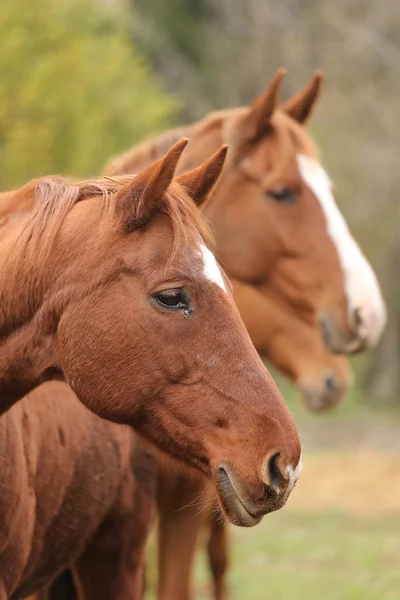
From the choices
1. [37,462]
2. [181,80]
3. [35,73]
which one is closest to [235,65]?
[181,80]

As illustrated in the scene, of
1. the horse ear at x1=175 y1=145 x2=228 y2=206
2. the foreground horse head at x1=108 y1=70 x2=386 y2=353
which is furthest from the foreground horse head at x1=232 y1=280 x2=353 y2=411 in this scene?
the horse ear at x1=175 y1=145 x2=228 y2=206

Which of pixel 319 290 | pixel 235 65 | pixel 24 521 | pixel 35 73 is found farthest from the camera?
pixel 235 65

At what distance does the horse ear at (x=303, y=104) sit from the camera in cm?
563

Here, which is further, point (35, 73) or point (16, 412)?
point (35, 73)

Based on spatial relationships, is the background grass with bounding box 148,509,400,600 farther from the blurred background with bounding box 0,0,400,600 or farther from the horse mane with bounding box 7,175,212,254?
the horse mane with bounding box 7,175,212,254

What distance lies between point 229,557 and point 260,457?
4259 millimetres

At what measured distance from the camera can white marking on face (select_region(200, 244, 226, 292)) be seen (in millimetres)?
2977

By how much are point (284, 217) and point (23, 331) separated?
260 centimetres

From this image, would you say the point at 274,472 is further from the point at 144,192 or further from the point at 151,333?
the point at 144,192

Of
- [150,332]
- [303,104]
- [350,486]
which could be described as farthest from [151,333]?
[350,486]

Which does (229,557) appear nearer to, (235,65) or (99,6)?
(99,6)

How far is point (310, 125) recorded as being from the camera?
20953 millimetres

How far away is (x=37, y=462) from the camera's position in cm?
358

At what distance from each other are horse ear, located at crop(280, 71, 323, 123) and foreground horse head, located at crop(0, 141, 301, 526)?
275 cm
